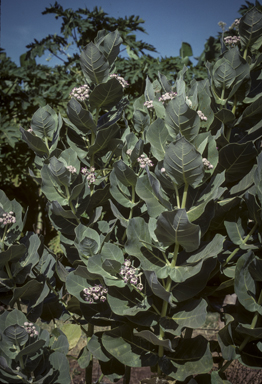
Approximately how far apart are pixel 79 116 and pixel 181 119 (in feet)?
1.98

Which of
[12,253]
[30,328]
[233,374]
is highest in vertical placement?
[12,253]

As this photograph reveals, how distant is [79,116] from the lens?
1808 millimetres

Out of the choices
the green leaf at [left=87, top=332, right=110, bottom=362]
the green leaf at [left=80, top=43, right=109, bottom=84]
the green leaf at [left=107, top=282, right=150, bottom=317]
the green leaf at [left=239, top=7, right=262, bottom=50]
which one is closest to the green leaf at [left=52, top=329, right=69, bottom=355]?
the green leaf at [left=87, top=332, right=110, bottom=362]

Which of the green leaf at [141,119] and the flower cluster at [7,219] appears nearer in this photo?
the flower cluster at [7,219]

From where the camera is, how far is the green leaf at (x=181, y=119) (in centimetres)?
141

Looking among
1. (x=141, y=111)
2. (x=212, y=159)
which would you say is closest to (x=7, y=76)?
(x=141, y=111)

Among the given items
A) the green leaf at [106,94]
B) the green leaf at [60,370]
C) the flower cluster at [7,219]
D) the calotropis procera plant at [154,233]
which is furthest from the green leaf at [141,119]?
the green leaf at [60,370]

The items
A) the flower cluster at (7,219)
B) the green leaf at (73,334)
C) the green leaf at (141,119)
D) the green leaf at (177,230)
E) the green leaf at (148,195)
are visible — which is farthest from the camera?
the green leaf at (73,334)

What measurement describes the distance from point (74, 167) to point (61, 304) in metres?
0.91

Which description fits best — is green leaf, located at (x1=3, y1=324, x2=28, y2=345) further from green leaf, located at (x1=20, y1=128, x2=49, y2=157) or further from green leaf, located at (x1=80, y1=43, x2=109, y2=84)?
green leaf, located at (x1=80, y1=43, x2=109, y2=84)

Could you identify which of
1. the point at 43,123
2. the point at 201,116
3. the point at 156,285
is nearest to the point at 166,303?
the point at 156,285

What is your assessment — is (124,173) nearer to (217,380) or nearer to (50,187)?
(50,187)

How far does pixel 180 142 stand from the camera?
1.34m

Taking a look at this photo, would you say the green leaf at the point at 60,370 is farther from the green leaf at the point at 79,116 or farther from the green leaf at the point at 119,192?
the green leaf at the point at 79,116
